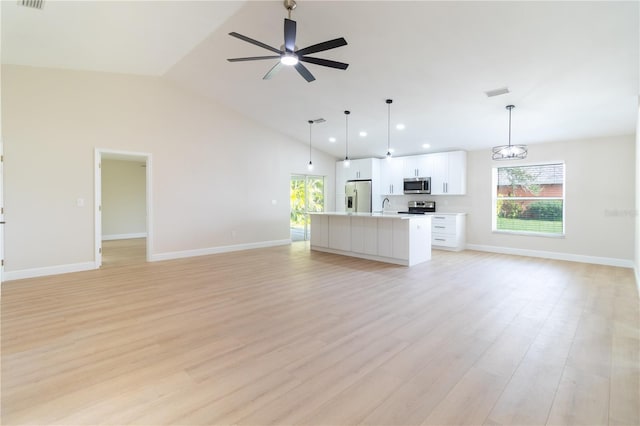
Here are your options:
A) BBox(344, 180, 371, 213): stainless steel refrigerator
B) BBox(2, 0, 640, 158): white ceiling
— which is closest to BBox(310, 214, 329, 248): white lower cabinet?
BBox(344, 180, 371, 213): stainless steel refrigerator

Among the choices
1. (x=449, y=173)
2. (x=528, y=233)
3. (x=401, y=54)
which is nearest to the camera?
(x=401, y=54)

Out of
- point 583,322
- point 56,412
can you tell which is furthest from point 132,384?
point 583,322

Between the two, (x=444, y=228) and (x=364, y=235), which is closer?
(x=364, y=235)

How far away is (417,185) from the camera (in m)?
8.07

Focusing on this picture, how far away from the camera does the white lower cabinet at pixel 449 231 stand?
24.1 feet

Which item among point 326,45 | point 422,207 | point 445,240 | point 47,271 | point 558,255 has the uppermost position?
Answer: point 326,45

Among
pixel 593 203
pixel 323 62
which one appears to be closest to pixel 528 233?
pixel 593 203

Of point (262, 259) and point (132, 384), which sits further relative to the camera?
point (262, 259)

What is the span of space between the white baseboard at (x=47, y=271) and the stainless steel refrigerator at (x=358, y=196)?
256 inches

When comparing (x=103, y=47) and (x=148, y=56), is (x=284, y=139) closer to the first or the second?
(x=148, y=56)

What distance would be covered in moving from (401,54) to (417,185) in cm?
448

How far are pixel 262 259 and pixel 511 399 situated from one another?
5.11m

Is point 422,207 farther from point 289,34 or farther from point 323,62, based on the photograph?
point 289,34

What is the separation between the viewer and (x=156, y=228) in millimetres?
6234
